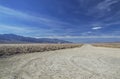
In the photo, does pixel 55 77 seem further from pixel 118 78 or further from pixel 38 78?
pixel 118 78

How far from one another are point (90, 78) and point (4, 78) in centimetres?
572

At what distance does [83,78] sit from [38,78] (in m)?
3.09

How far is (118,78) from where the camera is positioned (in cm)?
1070

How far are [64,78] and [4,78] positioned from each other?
3.96 metres

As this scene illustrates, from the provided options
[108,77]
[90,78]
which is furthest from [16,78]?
[108,77]

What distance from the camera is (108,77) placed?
11086mm

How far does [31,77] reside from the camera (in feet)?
34.3

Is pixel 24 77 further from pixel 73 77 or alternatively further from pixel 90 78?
pixel 90 78

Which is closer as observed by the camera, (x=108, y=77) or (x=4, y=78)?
(x=4, y=78)

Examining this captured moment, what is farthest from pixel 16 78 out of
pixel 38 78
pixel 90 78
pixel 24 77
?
pixel 90 78

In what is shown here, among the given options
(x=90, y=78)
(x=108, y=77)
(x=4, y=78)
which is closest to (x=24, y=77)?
(x=4, y=78)

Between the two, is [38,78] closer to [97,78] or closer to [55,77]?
[55,77]

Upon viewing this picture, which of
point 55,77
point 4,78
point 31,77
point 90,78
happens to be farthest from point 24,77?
point 90,78

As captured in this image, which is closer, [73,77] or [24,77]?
[24,77]
